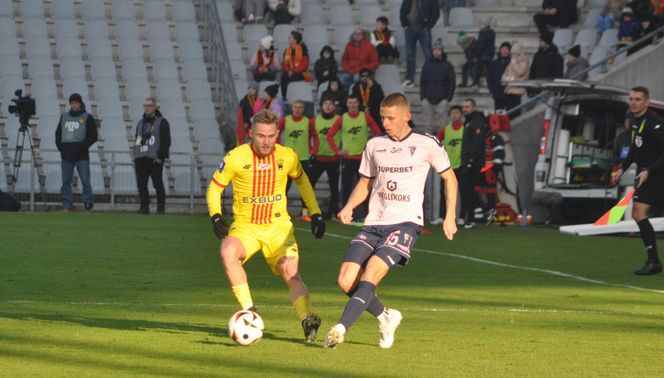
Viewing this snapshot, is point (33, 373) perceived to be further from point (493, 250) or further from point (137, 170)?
point (137, 170)

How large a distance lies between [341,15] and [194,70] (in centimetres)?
391

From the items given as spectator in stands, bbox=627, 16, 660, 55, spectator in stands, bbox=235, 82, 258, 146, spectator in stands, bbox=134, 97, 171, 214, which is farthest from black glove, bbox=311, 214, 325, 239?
spectator in stands, bbox=627, 16, 660, 55

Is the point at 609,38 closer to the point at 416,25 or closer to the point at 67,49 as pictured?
the point at 416,25

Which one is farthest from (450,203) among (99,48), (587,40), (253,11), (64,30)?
(64,30)

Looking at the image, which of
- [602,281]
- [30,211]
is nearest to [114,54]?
[30,211]

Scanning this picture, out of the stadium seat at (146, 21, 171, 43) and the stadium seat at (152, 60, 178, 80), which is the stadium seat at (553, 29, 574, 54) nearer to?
the stadium seat at (152, 60, 178, 80)

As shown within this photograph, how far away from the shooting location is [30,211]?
28875 mm

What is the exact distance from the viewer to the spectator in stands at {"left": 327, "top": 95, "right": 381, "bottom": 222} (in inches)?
1057

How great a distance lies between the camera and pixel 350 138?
27.0 m

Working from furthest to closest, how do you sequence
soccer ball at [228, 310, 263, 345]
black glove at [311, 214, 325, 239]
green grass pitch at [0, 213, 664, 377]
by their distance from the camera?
black glove at [311, 214, 325, 239] < soccer ball at [228, 310, 263, 345] < green grass pitch at [0, 213, 664, 377]

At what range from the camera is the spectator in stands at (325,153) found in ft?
90.1

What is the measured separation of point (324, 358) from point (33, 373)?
1.84m

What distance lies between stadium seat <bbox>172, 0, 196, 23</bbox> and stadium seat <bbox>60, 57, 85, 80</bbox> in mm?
2827

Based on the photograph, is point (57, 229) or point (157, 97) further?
point (157, 97)
